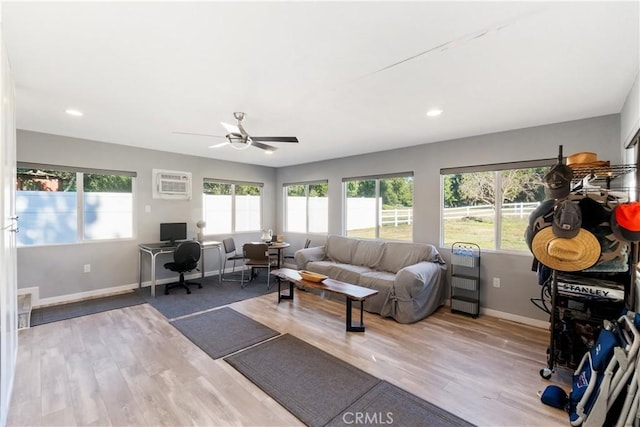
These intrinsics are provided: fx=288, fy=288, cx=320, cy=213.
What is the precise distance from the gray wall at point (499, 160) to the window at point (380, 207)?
171 mm

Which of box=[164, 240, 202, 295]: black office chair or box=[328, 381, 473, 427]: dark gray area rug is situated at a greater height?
box=[164, 240, 202, 295]: black office chair

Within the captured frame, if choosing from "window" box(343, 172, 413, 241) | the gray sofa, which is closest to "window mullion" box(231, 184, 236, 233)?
the gray sofa

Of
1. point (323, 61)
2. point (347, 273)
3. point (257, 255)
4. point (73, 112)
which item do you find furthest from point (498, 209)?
point (73, 112)

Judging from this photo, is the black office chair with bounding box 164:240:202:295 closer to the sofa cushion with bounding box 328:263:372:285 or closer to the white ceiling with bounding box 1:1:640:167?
the white ceiling with bounding box 1:1:640:167

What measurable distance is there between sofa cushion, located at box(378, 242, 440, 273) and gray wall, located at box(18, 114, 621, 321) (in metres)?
0.23

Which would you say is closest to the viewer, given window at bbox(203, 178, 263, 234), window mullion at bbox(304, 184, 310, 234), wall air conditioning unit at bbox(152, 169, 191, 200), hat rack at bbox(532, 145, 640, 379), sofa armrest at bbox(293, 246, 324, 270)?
hat rack at bbox(532, 145, 640, 379)

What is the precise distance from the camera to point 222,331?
325cm

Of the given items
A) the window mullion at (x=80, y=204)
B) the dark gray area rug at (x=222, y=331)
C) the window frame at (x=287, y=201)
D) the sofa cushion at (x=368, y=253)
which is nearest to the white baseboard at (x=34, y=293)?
the window mullion at (x=80, y=204)

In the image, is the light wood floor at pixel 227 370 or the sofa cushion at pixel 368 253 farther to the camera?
the sofa cushion at pixel 368 253

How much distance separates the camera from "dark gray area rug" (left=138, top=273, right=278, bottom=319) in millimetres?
3950

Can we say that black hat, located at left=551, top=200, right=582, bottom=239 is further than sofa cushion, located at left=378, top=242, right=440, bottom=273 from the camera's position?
No

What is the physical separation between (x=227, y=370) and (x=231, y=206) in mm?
4212

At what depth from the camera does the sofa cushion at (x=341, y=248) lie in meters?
5.01

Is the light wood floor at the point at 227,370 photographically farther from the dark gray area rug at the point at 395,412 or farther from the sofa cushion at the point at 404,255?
the sofa cushion at the point at 404,255
